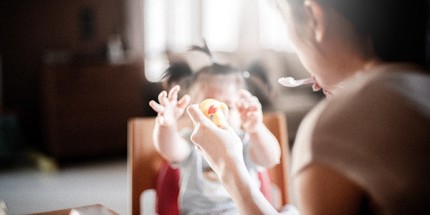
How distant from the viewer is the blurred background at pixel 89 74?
3807 mm

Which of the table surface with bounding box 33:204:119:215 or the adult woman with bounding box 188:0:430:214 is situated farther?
the table surface with bounding box 33:204:119:215

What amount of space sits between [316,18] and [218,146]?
0.23 metres

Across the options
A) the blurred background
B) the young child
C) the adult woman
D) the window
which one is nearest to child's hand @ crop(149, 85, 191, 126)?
the young child

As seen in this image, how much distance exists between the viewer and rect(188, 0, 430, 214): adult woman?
535 mm

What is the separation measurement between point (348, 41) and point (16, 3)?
4.01 metres

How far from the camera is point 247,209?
0.69 meters

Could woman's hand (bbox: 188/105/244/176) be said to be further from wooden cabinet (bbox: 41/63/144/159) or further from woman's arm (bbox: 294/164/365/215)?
wooden cabinet (bbox: 41/63/144/159)

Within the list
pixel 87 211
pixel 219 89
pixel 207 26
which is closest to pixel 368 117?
pixel 87 211

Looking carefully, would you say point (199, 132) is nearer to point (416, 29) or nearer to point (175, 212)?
point (416, 29)

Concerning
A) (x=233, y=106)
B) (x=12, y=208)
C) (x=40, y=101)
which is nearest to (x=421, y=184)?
(x=233, y=106)

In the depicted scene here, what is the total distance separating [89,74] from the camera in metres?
3.98

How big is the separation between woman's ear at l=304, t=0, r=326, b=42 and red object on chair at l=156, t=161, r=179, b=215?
73 centimetres

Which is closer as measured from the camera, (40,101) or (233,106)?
(233,106)

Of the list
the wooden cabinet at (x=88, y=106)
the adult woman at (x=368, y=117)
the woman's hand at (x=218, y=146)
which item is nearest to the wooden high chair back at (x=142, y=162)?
the woman's hand at (x=218, y=146)
